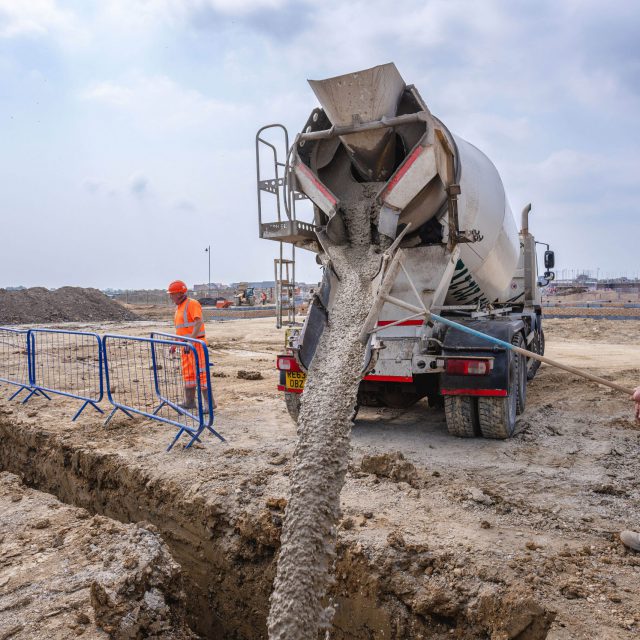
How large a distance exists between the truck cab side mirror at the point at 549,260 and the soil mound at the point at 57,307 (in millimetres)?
23422

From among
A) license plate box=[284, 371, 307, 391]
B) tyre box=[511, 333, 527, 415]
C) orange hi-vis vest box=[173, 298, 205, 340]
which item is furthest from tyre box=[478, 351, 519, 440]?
orange hi-vis vest box=[173, 298, 205, 340]

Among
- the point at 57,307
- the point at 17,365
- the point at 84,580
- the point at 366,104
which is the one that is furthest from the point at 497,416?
the point at 57,307

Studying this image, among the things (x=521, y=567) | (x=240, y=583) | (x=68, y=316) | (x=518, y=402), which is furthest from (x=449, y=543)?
(x=68, y=316)

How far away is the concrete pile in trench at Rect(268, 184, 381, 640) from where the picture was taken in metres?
3.19

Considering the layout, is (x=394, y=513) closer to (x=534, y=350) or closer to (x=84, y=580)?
(x=84, y=580)

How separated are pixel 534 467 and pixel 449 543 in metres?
1.75

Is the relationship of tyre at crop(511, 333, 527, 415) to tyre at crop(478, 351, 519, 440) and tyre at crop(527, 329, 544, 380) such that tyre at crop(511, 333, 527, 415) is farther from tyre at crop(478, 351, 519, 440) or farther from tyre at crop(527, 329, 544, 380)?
tyre at crop(527, 329, 544, 380)

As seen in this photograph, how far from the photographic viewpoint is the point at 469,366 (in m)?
5.34

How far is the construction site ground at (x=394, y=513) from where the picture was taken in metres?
3.03

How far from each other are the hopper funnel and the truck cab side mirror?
6.72 metres

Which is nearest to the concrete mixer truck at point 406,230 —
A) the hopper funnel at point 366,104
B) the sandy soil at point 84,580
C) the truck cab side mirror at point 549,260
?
the hopper funnel at point 366,104

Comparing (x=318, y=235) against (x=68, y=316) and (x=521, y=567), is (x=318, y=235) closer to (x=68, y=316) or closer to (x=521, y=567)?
(x=521, y=567)

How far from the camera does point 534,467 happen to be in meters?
4.83

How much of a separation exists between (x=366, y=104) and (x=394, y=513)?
3405 millimetres
